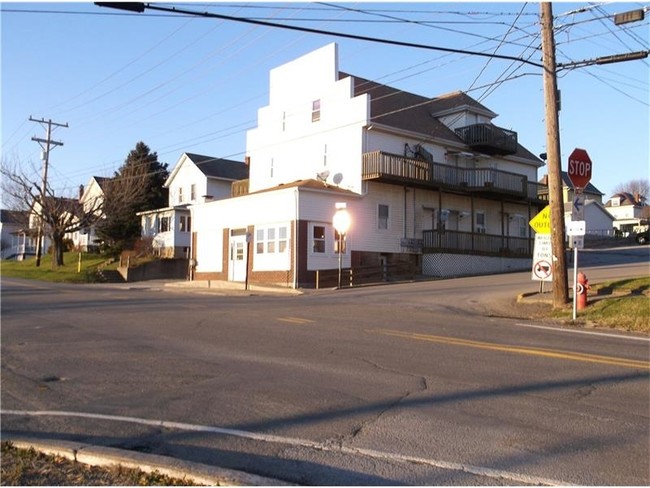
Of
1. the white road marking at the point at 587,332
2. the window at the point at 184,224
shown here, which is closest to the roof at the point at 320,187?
the white road marking at the point at 587,332

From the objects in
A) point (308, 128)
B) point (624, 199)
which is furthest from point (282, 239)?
point (624, 199)

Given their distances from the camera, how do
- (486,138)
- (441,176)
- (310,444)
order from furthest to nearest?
(486,138) < (441,176) < (310,444)

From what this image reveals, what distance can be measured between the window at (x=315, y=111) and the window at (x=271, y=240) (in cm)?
768

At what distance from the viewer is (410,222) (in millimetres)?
34656

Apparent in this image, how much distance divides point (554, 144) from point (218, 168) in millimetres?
40404

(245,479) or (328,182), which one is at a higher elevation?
(328,182)

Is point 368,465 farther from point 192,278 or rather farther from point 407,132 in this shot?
point 192,278

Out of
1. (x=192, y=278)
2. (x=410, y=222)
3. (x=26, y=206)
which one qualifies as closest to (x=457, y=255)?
(x=410, y=222)

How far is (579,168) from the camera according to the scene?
1592 centimetres

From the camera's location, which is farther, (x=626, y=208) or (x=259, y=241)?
(x=626, y=208)

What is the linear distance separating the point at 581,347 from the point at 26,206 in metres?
53.2

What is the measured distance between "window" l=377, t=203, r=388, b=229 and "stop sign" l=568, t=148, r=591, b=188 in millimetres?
17179

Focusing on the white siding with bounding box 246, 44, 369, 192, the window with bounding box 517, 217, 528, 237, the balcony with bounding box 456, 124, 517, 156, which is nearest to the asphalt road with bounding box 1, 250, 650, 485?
the white siding with bounding box 246, 44, 369, 192

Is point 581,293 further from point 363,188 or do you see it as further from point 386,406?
point 363,188
